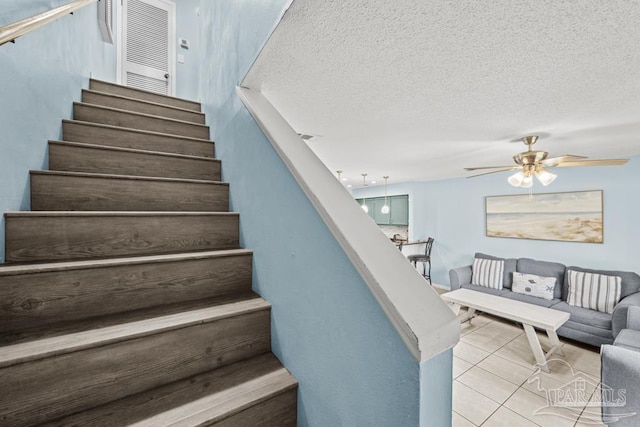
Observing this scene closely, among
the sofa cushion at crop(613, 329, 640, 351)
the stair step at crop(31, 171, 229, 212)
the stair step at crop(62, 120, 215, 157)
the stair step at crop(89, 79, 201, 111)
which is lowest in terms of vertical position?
the sofa cushion at crop(613, 329, 640, 351)

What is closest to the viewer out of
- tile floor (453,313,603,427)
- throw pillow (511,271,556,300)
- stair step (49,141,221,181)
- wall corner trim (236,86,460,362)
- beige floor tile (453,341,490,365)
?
wall corner trim (236,86,460,362)

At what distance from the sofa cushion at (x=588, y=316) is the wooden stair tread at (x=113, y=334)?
4.22 metres

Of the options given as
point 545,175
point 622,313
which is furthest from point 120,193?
point 622,313

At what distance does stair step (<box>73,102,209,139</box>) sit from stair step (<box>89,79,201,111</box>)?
560 millimetres

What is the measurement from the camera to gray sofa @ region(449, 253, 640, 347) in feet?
9.93

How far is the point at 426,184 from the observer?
602cm

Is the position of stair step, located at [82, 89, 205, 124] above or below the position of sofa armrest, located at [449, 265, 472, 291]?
above

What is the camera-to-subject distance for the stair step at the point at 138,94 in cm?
236

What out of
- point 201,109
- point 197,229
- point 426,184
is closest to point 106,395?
point 197,229

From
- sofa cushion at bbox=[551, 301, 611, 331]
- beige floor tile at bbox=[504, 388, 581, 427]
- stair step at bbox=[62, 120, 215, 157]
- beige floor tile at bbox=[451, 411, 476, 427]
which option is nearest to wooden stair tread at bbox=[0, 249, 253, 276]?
stair step at bbox=[62, 120, 215, 157]

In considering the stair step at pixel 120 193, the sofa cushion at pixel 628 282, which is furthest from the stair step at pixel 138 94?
the sofa cushion at pixel 628 282

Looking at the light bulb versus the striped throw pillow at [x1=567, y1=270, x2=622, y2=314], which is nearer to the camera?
the light bulb

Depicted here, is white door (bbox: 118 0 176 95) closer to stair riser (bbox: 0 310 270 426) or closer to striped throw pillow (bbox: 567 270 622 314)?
stair riser (bbox: 0 310 270 426)

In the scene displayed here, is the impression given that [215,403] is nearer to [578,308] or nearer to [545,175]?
[545,175]
